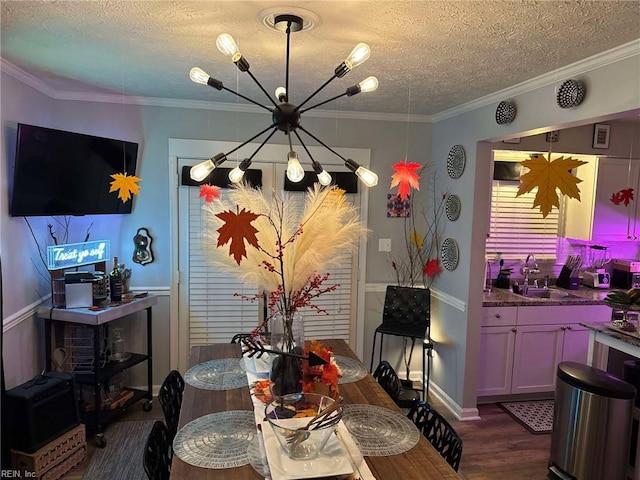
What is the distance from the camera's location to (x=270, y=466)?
1.53 metres

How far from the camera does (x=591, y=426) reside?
8.84 feet

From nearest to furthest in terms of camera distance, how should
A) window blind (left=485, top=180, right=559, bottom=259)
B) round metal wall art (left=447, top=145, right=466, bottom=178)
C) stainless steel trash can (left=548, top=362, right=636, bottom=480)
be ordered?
stainless steel trash can (left=548, top=362, right=636, bottom=480)
round metal wall art (left=447, top=145, right=466, bottom=178)
window blind (left=485, top=180, right=559, bottom=259)

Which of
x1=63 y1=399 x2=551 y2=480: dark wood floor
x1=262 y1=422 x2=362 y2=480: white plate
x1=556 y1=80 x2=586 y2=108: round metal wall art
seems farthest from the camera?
x1=63 y1=399 x2=551 y2=480: dark wood floor

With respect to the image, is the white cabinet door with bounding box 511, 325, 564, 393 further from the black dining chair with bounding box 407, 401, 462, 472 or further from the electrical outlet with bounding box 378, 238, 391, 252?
the black dining chair with bounding box 407, 401, 462, 472

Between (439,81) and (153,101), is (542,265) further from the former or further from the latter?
(153,101)

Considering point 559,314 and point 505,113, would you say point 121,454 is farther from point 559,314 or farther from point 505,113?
point 559,314

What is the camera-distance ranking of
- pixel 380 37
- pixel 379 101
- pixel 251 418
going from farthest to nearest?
pixel 379 101, pixel 380 37, pixel 251 418

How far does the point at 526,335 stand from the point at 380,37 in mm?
2935

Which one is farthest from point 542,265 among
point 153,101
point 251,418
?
point 153,101

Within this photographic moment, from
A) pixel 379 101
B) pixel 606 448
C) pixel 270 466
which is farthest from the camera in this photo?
pixel 379 101

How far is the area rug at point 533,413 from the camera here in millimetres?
3543

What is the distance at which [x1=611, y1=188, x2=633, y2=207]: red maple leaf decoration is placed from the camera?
3.80 metres

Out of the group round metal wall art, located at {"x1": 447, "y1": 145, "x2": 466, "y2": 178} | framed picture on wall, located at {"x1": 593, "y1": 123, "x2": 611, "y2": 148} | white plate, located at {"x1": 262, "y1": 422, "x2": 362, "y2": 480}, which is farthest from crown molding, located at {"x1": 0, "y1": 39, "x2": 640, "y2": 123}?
white plate, located at {"x1": 262, "y1": 422, "x2": 362, "y2": 480}

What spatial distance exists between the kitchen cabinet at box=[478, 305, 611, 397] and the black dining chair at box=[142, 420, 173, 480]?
2802 mm
